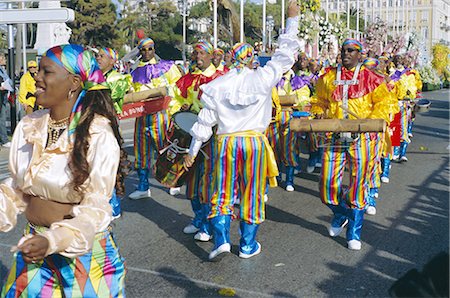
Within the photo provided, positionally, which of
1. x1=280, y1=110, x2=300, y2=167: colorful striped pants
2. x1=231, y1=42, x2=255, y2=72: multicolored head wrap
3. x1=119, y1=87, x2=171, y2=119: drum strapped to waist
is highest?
x1=231, y1=42, x2=255, y2=72: multicolored head wrap

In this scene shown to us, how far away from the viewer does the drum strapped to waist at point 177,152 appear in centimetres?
651

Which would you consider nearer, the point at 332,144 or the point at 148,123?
the point at 332,144

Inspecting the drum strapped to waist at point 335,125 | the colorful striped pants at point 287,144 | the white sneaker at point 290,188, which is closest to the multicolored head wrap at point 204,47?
the drum strapped to waist at point 335,125

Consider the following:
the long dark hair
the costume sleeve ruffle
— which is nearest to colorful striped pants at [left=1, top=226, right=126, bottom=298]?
the costume sleeve ruffle

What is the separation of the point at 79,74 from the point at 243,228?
304 cm

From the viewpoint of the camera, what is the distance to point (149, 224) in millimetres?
7414

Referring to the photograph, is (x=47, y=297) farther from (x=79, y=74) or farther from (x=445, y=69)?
(x=445, y=69)

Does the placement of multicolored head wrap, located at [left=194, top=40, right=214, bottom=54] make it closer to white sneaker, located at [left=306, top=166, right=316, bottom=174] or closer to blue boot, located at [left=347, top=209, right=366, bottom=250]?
blue boot, located at [left=347, top=209, right=366, bottom=250]

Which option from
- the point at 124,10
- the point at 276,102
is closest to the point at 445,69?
the point at 124,10

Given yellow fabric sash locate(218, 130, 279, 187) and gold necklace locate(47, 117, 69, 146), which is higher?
gold necklace locate(47, 117, 69, 146)

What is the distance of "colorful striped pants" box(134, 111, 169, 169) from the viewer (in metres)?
8.34

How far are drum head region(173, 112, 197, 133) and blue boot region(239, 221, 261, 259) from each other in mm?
1208

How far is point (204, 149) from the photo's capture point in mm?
6324

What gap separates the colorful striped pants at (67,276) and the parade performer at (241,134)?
2.58 m
